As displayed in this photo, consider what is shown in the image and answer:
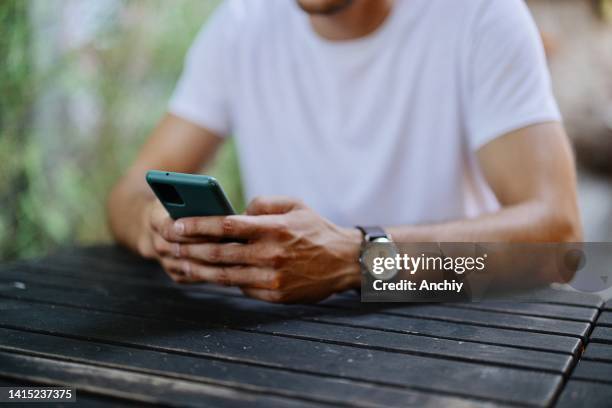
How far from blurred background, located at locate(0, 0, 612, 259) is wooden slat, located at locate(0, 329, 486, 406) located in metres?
1.91

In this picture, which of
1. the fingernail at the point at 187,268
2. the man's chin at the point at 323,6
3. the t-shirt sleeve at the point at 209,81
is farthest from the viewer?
the t-shirt sleeve at the point at 209,81

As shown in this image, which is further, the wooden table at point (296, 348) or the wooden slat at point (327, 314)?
the wooden slat at point (327, 314)

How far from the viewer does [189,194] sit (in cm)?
132

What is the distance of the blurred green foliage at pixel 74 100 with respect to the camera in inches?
113

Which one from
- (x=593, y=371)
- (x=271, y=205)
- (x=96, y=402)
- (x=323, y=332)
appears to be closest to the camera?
(x=96, y=402)

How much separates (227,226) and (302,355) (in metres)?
0.37

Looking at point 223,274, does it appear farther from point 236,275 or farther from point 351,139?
point 351,139

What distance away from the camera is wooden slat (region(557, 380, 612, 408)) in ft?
2.93

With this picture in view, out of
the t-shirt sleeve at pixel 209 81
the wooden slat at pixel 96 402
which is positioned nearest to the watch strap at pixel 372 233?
the wooden slat at pixel 96 402

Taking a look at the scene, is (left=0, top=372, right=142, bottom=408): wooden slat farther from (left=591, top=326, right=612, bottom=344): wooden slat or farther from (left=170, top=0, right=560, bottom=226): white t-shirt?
(left=170, top=0, right=560, bottom=226): white t-shirt

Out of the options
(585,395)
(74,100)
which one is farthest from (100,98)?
(585,395)

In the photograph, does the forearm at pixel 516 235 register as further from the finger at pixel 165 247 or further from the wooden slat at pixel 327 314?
the finger at pixel 165 247

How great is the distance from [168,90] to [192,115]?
5.41 feet

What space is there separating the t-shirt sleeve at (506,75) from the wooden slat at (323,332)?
726mm
